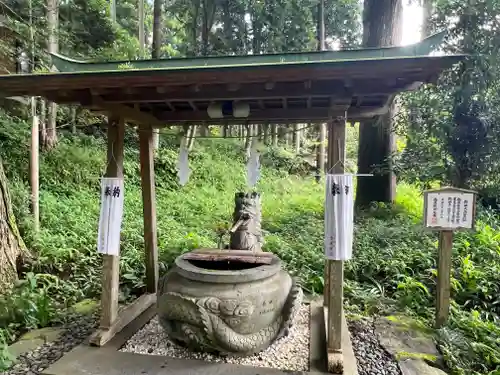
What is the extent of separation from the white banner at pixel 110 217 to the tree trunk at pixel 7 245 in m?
2.19

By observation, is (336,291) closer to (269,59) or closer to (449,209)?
(449,209)

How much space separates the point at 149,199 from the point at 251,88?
7.07ft

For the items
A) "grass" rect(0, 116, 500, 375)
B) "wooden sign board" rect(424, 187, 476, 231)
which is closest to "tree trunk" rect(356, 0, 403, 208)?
"grass" rect(0, 116, 500, 375)

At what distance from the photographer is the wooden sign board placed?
4.07 meters

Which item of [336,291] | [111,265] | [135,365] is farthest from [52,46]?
[336,291]

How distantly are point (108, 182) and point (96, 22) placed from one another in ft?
34.4

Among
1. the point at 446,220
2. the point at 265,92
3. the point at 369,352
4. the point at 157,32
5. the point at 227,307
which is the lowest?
the point at 369,352

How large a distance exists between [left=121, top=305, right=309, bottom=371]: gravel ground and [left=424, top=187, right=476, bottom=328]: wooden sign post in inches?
67.4

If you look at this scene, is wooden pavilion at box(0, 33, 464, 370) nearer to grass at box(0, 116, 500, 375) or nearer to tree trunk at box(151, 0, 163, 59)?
grass at box(0, 116, 500, 375)

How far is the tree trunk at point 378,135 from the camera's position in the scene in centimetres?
825

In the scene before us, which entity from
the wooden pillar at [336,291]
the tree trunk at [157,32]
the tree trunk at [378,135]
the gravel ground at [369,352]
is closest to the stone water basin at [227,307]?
the wooden pillar at [336,291]

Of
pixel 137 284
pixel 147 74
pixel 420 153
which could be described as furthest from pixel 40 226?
pixel 420 153

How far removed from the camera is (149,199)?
14.9 ft

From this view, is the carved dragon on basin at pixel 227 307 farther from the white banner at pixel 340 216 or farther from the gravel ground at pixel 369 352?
the gravel ground at pixel 369 352
